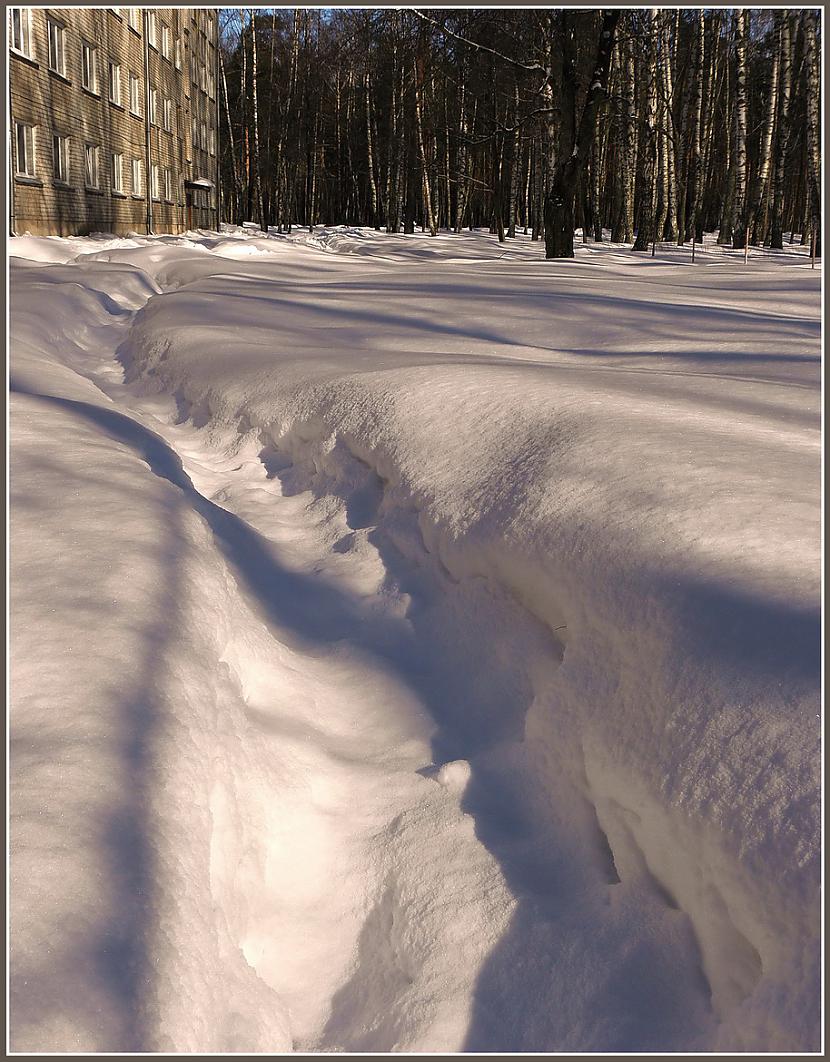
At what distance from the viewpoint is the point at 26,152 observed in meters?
14.9

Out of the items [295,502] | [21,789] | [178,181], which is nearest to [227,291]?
[295,502]

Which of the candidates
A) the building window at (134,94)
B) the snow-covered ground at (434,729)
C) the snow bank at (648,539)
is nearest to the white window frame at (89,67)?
the building window at (134,94)

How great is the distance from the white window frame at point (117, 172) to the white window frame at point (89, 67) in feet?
6.18

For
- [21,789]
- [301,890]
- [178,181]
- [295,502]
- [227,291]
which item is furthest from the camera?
[178,181]

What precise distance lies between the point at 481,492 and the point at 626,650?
0.91 meters

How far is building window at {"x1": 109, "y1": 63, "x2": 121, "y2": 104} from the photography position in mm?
19422

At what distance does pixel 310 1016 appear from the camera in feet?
4.75

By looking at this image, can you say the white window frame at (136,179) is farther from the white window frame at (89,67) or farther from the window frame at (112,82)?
the white window frame at (89,67)

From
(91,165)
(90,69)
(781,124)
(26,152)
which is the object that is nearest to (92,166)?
(91,165)

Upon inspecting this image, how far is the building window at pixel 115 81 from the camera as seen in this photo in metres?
19.4

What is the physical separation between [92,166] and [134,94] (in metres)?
4.39

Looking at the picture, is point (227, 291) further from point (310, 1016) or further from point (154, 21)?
point (154, 21)

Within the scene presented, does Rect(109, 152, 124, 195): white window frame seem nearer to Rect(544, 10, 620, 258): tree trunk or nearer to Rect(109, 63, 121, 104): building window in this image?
Rect(109, 63, 121, 104): building window

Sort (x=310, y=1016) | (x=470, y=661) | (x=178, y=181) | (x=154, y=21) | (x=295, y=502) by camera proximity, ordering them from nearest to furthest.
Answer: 1. (x=310, y=1016)
2. (x=470, y=661)
3. (x=295, y=502)
4. (x=154, y=21)
5. (x=178, y=181)
